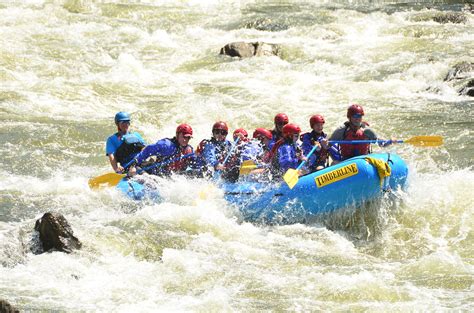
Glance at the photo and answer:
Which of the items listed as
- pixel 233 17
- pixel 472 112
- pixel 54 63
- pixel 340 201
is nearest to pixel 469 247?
pixel 340 201

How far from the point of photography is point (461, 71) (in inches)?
609

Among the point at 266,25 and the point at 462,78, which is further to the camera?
the point at 266,25

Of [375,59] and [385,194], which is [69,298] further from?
[375,59]

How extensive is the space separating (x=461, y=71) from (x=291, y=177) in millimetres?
8073

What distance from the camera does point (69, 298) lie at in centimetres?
672

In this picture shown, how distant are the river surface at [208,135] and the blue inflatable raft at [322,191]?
185 mm

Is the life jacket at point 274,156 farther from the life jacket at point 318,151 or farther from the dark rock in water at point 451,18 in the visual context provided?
the dark rock in water at point 451,18

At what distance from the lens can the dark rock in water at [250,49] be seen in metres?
17.6

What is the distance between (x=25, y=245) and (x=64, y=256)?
47cm

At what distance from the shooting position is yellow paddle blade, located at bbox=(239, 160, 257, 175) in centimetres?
923

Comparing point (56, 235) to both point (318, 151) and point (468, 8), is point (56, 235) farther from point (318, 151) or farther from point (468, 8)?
point (468, 8)

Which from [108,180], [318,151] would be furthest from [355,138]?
[108,180]

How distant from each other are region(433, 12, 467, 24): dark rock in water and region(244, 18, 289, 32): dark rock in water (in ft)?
12.3

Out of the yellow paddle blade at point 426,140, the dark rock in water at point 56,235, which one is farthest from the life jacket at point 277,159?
the dark rock in water at point 56,235
